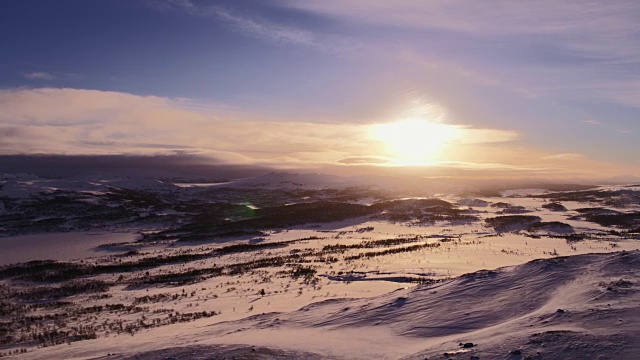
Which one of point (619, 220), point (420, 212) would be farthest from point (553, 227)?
point (420, 212)

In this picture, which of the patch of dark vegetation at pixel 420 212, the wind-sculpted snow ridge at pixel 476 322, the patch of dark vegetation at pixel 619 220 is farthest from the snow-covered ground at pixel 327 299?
the patch of dark vegetation at pixel 420 212

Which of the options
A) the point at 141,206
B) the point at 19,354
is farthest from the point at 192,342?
the point at 141,206

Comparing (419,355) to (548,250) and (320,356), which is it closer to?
(320,356)

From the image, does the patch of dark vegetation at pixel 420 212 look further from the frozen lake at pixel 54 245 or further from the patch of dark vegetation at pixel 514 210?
the frozen lake at pixel 54 245

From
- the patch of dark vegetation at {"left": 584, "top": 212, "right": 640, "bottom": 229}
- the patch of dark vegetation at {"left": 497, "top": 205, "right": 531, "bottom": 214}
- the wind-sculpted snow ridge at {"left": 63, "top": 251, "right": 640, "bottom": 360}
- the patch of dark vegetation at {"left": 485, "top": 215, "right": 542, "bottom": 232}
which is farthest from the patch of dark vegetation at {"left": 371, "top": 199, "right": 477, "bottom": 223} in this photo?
the wind-sculpted snow ridge at {"left": 63, "top": 251, "right": 640, "bottom": 360}

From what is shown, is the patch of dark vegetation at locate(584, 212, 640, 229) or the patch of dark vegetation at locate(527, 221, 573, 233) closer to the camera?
the patch of dark vegetation at locate(527, 221, 573, 233)

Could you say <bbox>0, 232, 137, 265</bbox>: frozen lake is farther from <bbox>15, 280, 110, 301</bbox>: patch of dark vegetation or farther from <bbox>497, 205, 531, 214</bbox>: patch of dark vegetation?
<bbox>497, 205, 531, 214</bbox>: patch of dark vegetation

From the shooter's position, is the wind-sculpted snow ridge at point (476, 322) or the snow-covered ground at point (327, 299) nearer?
the wind-sculpted snow ridge at point (476, 322)

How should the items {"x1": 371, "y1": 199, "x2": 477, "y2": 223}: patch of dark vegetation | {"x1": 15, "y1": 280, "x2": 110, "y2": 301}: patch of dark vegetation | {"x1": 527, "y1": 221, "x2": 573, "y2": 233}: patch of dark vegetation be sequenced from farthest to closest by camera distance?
{"x1": 371, "y1": 199, "x2": 477, "y2": 223}: patch of dark vegetation, {"x1": 527, "y1": 221, "x2": 573, "y2": 233}: patch of dark vegetation, {"x1": 15, "y1": 280, "x2": 110, "y2": 301}: patch of dark vegetation
